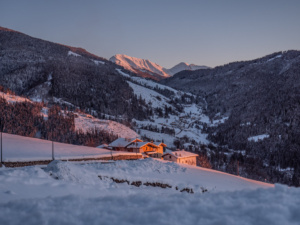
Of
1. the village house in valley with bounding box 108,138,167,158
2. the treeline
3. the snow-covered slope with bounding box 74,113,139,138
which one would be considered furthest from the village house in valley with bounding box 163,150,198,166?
the snow-covered slope with bounding box 74,113,139,138

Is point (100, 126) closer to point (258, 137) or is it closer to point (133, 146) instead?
point (133, 146)

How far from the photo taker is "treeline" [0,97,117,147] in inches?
3446

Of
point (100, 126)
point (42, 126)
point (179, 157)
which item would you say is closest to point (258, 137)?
point (100, 126)

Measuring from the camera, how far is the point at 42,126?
9388 cm

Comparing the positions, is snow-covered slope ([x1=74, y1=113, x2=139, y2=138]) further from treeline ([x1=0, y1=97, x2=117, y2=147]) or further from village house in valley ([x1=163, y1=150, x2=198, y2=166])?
village house in valley ([x1=163, y1=150, x2=198, y2=166])

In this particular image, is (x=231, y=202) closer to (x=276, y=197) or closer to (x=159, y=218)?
(x=276, y=197)

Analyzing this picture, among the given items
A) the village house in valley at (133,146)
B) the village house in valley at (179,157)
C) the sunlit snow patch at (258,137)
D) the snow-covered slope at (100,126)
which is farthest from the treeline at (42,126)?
the sunlit snow patch at (258,137)

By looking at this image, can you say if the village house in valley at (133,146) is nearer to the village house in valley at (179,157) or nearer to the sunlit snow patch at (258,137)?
the village house in valley at (179,157)

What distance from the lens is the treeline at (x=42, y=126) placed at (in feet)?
287

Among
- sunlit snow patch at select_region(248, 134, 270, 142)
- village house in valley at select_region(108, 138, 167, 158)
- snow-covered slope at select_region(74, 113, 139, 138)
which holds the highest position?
snow-covered slope at select_region(74, 113, 139, 138)

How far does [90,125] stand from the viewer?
108 meters

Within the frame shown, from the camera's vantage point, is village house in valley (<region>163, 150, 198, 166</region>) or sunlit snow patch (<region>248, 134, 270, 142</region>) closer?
village house in valley (<region>163, 150, 198, 166</region>)

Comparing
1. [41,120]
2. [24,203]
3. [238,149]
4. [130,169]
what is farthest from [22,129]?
[238,149]

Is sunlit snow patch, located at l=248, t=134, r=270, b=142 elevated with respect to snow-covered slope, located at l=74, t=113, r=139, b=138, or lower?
lower
